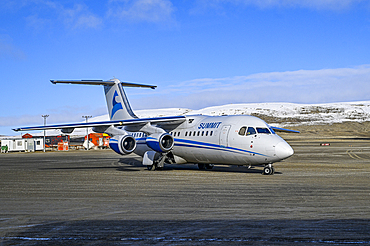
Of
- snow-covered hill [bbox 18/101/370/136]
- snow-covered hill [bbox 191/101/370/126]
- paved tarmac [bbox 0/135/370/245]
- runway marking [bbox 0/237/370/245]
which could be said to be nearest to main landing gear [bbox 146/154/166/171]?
paved tarmac [bbox 0/135/370/245]

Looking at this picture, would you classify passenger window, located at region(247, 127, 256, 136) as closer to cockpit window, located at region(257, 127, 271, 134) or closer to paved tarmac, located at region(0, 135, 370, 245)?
cockpit window, located at region(257, 127, 271, 134)

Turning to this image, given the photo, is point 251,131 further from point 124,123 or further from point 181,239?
point 181,239

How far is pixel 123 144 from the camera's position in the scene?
23.8m

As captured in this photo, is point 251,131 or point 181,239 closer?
point 181,239

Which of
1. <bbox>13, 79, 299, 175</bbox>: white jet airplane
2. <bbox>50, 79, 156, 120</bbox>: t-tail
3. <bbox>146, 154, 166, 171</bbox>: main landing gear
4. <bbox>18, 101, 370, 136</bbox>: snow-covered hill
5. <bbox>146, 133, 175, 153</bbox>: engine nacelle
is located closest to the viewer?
<bbox>13, 79, 299, 175</bbox>: white jet airplane

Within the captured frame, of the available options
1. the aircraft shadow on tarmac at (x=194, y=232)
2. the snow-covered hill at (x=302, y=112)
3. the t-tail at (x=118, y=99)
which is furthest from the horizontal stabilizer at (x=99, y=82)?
the snow-covered hill at (x=302, y=112)

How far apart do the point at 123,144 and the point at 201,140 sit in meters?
4.77

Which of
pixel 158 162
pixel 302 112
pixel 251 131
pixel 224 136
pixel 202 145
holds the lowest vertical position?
pixel 158 162

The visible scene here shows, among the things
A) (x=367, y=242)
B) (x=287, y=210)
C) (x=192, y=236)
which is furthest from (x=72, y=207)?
(x=367, y=242)

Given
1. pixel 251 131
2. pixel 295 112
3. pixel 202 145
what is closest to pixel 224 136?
pixel 251 131

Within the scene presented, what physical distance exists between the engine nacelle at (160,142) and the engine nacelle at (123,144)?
4.30 ft

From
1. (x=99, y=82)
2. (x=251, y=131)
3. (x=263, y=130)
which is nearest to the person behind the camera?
(x=263, y=130)

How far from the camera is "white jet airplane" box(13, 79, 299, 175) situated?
781 inches

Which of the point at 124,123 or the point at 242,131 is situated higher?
the point at 124,123
